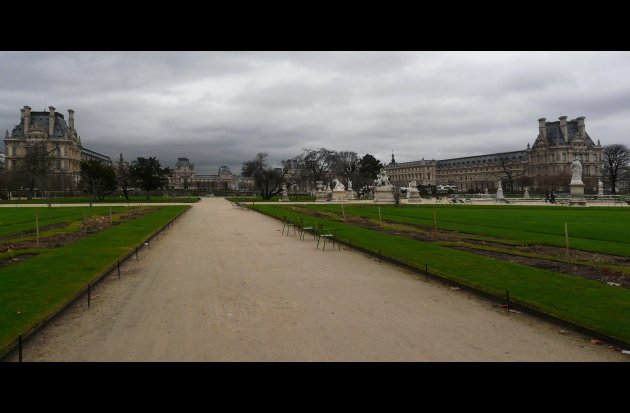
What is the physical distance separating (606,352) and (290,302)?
5661 millimetres

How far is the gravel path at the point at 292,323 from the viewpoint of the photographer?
6664 millimetres

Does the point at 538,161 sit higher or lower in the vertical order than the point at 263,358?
higher

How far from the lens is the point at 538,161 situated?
143m

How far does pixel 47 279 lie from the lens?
1147 centimetres

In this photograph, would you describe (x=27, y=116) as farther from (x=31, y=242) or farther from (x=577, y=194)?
(x=577, y=194)

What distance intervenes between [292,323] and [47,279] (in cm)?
702

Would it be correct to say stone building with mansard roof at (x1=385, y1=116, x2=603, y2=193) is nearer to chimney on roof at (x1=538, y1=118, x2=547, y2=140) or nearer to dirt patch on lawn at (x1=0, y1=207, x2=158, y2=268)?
chimney on roof at (x1=538, y1=118, x2=547, y2=140)

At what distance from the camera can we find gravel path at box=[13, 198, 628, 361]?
6664 mm

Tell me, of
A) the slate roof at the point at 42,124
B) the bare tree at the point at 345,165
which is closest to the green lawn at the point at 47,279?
the bare tree at the point at 345,165

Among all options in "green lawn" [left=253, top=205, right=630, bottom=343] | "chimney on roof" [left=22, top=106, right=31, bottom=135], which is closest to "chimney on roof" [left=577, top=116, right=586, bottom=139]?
"green lawn" [left=253, top=205, right=630, bottom=343]

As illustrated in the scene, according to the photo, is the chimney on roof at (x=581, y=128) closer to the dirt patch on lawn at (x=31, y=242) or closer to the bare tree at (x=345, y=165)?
the bare tree at (x=345, y=165)
